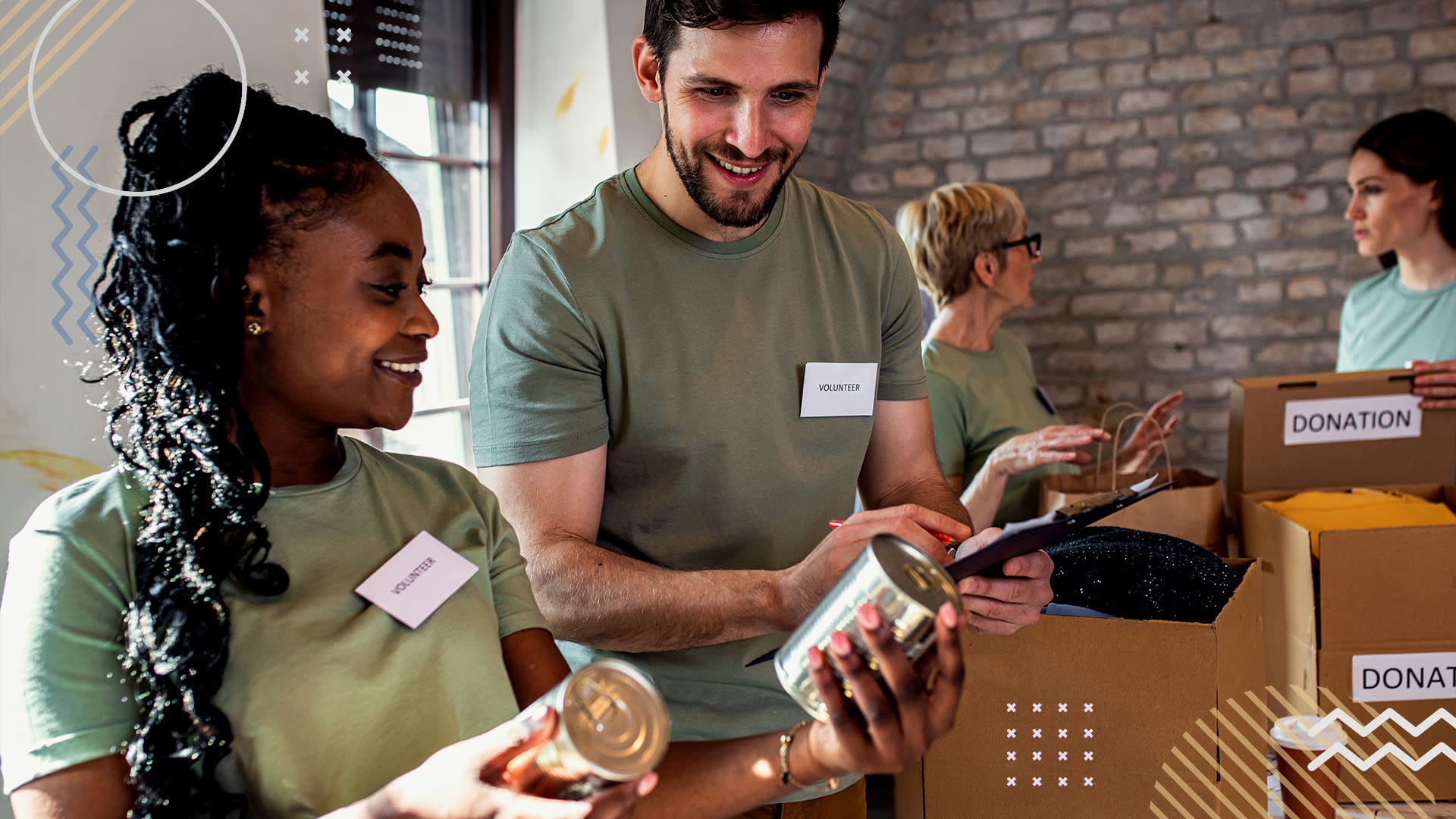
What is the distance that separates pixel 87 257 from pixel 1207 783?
1733 millimetres

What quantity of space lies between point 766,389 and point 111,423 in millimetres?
725

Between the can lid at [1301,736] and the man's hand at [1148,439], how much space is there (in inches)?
31.9

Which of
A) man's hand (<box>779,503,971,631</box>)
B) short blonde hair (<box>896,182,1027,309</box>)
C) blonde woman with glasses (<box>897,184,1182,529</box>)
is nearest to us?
man's hand (<box>779,503,971,631</box>)

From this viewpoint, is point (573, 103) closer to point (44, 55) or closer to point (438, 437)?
point (438, 437)

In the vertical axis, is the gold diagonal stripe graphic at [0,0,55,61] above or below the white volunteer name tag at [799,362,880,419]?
above

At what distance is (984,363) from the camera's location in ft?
9.16

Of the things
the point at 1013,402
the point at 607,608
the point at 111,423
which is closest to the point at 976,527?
the point at 1013,402

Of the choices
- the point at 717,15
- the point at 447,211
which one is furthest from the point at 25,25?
the point at 447,211

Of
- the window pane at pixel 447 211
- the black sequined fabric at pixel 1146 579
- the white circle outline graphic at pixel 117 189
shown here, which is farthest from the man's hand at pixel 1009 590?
the window pane at pixel 447 211

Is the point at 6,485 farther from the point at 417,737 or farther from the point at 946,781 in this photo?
the point at 946,781

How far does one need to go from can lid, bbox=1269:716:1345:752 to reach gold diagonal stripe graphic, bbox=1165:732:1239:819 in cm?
25

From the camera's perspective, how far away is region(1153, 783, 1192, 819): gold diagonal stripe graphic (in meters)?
1.60

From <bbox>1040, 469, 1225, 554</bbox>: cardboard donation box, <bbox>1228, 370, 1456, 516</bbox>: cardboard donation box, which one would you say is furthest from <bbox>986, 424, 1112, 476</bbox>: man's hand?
<bbox>1228, 370, 1456, 516</bbox>: cardboard donation box

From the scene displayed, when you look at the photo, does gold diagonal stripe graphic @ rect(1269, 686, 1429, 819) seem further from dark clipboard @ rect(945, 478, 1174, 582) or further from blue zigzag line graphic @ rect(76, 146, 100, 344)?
blue zigzag line graphic @ rect(76, 146, 100, 344)
